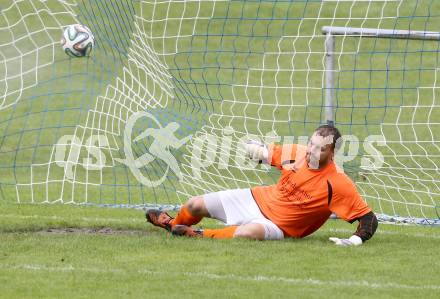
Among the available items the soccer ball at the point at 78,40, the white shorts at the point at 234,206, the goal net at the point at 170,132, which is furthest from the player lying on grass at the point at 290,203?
the soccer ball at the point at 78,40

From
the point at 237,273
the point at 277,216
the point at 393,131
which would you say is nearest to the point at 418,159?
the point at 393,131

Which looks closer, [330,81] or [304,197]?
[304,197]

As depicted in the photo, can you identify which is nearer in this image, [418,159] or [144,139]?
[144,139]

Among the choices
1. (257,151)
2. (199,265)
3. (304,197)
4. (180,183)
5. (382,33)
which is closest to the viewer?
(199,265)

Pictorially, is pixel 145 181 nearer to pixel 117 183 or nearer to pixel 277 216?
pixel 117 183

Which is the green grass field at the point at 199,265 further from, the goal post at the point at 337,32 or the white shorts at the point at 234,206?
the goal post at the point at 337,32

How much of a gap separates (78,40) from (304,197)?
2889 millimetres

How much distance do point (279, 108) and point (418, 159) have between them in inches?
160

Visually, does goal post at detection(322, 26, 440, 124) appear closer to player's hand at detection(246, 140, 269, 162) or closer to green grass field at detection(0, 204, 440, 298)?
green grass field at detection(0, 204, 440, 298)

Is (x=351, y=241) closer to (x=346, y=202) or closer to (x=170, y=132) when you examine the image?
(x=346, y=202)

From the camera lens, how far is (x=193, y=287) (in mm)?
7574

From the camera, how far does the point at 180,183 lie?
480 inches

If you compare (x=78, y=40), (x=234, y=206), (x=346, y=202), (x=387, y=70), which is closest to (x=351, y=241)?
(x=346, y=202)

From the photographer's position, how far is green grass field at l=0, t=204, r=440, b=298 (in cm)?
752
